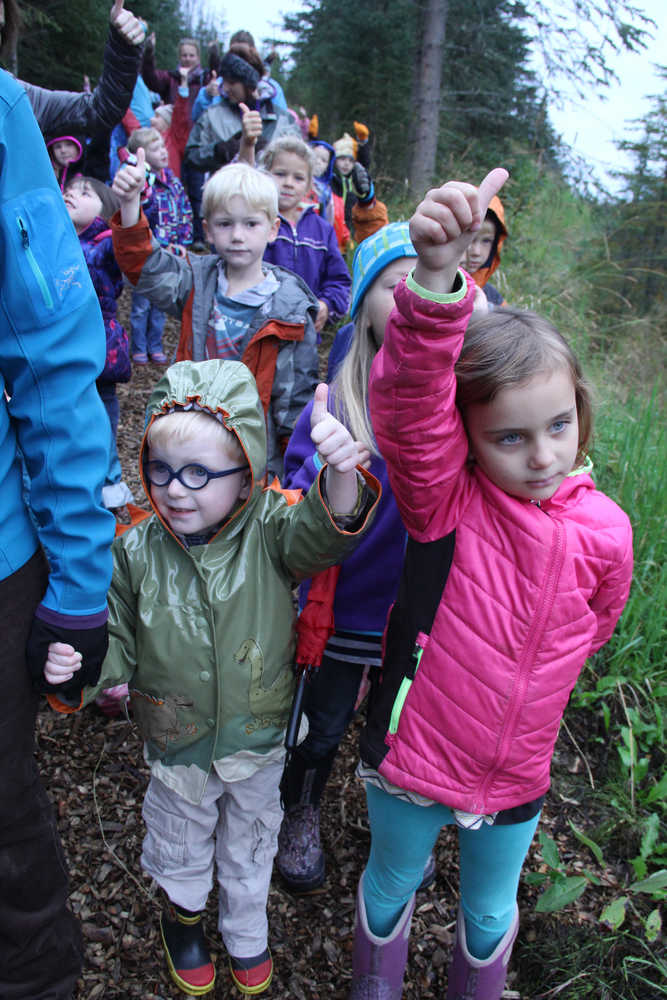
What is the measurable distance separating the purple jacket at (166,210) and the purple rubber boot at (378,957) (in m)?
5.38

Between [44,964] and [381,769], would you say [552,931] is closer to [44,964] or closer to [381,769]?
[381,769]

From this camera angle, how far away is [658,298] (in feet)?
29.7

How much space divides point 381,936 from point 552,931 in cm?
72

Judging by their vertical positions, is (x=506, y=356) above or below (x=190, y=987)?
above

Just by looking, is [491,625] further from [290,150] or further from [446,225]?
[290,150]

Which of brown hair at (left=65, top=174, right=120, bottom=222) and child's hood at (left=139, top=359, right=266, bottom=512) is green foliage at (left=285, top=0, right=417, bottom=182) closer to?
brown hair at (left=65, top=174, right=120, bottom=222)

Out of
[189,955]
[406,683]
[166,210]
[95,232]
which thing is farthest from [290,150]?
[189,955]

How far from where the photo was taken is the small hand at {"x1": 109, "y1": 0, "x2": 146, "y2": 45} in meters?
3.10

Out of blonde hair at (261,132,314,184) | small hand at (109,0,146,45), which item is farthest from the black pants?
blonde hair at (261,132,314,184)

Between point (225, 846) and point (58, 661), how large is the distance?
89cm

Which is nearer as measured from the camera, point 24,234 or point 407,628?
point 24,234

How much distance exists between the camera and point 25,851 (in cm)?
148

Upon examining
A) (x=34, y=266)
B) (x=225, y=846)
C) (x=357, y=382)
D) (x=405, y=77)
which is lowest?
(x=225, y=846)

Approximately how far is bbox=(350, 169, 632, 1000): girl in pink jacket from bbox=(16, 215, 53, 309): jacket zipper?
0.62m
